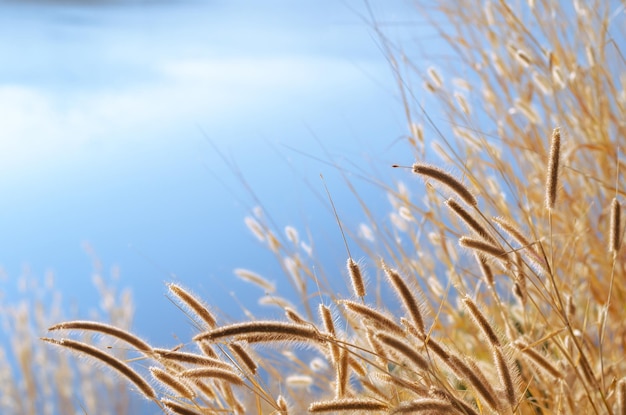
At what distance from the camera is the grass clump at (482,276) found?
2.15ft

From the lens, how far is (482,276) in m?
1.01

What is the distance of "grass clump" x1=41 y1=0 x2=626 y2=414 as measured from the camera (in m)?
0.66

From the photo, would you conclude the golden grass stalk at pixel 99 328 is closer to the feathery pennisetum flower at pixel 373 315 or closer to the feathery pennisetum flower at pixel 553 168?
the feathery pennisetum flower at pixel 373 315

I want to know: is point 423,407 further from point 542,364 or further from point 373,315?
point 542,364

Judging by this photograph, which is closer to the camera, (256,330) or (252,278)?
(256,330)

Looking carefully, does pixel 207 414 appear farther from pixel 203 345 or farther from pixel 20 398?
pixel 20 398

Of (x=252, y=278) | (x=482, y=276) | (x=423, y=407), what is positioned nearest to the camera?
(x=423, y=407)

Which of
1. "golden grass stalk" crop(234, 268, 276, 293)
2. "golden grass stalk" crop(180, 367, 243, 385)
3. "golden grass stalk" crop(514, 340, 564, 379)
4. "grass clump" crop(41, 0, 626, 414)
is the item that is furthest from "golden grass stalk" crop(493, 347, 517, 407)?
"golden grass stalk" crop(234, 268, 276, 293)

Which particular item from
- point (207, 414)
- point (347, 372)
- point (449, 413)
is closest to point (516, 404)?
point (449, 413)

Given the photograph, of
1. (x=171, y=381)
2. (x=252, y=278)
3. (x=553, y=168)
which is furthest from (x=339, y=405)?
(x=252, y=278)

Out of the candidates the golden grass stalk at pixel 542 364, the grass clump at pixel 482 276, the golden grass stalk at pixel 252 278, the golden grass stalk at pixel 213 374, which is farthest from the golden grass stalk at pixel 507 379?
the golden grass stalk at pixel 252 278

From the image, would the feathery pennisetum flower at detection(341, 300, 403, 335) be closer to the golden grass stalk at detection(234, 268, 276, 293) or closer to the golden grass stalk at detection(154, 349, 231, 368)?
the golden grass stalk at detection(154, 349, 231, 368)

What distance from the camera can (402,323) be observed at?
72 cm

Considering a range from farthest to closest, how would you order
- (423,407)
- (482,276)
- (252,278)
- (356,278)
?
(252,278)
(482,276)
(356,278)
(423,407)
